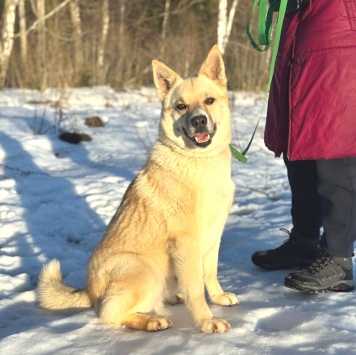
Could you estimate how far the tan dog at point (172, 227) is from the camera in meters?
2.40

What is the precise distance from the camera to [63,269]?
335 centimetres

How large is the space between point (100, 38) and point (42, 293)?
12.7 meters

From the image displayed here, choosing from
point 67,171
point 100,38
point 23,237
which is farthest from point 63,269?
point 100,38

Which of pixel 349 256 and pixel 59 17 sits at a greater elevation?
pixel 59 17

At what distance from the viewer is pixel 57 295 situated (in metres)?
2.63

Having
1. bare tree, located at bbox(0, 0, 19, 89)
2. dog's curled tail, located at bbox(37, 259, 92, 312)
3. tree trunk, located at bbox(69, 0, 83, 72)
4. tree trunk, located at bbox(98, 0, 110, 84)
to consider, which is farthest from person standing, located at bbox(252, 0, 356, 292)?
tree trunk, located at bbox(98, 0, 110, 84)

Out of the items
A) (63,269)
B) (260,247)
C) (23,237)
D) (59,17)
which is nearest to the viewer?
(63,269)

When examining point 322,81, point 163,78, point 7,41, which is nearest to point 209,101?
point 163,78

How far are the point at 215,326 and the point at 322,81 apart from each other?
1.23 m

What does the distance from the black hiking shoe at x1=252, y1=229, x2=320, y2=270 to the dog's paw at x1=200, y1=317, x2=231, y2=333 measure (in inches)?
35.8

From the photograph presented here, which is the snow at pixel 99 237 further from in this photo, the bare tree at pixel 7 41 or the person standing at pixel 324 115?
the bare tree at pixel 7 41

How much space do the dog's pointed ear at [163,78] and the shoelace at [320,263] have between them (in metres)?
1.20

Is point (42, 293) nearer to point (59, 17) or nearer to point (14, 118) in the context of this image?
point (14, 118)

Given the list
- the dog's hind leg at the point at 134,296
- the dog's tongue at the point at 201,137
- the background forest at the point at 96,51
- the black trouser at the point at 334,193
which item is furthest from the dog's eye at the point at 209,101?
the background forest at the point at 96,51
